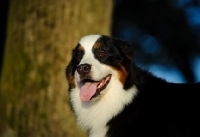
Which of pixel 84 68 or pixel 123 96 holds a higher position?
pixel 84 68

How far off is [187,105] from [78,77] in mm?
1263

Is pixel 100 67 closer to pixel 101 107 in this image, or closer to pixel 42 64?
pixel 101 107

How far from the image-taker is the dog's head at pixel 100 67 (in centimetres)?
607

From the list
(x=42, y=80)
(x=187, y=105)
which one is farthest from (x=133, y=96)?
(x=42, y=80)

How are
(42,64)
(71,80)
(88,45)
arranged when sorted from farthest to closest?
(42,64) < (71,80) < (88,45)

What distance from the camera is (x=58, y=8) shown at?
9516mm

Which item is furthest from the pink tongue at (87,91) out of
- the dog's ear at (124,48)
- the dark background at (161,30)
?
the dark background at (161,30)

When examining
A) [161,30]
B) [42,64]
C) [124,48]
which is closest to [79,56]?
[124,48]

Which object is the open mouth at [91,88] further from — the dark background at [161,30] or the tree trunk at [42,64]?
the dark background at [161,30]

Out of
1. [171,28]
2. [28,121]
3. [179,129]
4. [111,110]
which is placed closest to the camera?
[179,129]

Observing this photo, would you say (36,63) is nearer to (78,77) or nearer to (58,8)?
(58,8)

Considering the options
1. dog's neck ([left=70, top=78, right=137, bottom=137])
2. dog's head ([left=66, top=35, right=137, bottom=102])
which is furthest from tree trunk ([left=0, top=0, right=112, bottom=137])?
dog's head ([left=66, top=35, right=137, bottom=102])

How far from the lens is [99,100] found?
249 inches

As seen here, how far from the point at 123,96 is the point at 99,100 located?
0.31 m
